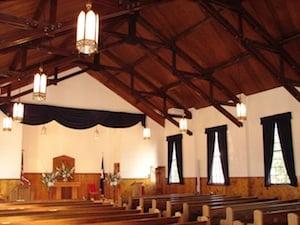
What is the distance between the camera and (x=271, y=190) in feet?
27.7

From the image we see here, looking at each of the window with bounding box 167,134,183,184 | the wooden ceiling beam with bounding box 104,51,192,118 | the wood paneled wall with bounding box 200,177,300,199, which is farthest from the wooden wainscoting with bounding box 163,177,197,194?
the wooden ceiling beam with bounding box 104,51,192,118

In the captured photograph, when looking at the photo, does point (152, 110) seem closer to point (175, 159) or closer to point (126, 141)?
point (126, 141)

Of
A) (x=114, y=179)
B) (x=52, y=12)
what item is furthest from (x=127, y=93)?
(x=52, y=12)

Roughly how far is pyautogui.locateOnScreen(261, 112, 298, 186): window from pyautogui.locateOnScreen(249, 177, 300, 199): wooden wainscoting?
119mm

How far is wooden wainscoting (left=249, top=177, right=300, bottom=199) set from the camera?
26.0 ft

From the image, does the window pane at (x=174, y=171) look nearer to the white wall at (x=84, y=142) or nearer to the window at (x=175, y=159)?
the window at (x=175, y=159)

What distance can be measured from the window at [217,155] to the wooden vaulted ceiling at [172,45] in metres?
0.79

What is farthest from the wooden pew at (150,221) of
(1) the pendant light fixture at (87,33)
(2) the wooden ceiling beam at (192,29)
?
(2) the wooden ceiling beam at (192,29)

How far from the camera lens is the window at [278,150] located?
26.3 ft

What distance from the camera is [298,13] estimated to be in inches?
252

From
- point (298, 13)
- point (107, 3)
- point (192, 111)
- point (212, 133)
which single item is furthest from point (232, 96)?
point (107, 3)

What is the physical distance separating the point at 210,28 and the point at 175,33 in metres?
0.94

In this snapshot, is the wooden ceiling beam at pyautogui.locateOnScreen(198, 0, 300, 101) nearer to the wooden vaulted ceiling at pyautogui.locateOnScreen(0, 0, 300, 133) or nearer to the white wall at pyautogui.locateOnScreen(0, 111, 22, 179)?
the wooden vaulted ceiling at pyautogui.locateOnScreen(0, 0, 300, 133)

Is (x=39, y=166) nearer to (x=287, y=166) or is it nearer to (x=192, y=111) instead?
(x=192, y=111)
